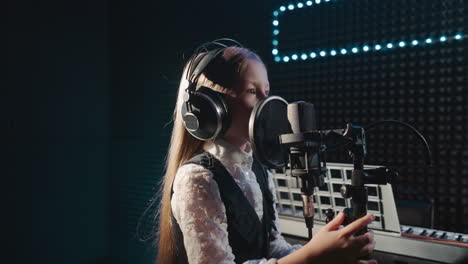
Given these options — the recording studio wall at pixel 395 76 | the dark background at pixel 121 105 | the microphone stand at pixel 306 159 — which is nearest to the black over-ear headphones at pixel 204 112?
the microphone stand at pixel 306 159

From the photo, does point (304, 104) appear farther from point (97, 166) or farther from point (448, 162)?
point (97, 166)

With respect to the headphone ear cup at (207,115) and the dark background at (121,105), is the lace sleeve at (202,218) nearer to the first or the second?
the headphone ear cup at (207,115)

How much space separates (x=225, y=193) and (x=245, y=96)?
0.30 metres

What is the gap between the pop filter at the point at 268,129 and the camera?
827 mm

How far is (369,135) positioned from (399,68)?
0.43 metres

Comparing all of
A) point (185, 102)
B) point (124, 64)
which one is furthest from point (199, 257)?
point (124, 64)

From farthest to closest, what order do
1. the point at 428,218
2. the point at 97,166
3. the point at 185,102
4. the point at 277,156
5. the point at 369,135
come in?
the point at 97,166 → the point at 369,135 → the point at 428,218 → the point at 185,102 → the point at 277,156

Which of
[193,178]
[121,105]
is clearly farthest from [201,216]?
[121,105]

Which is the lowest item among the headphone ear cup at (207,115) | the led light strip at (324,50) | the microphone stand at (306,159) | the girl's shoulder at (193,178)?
the girl's shoulder at (193,178)

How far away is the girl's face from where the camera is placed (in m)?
1.05

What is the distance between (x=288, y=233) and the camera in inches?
56.9

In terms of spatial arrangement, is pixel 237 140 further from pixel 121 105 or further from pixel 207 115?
pixel 121 105

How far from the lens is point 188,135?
119 centimetres

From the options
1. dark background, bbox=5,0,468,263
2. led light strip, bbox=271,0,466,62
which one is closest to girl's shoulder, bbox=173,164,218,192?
dark background, bbox=5,0,468,263
